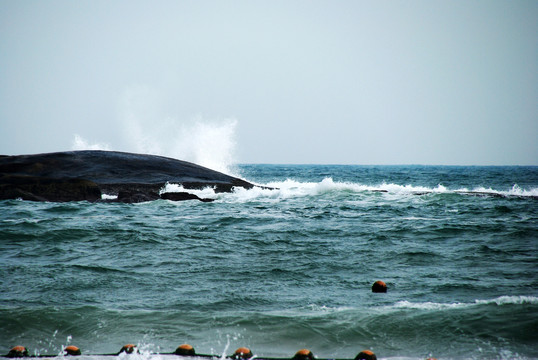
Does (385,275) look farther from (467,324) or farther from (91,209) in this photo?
(91,209)

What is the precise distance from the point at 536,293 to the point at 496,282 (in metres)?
0.75

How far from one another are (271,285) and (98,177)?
674 inches

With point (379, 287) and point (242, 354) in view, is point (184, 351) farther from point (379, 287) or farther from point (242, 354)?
point (379, 287)

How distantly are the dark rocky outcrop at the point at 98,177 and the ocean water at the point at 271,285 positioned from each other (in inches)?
167

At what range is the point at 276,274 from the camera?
308 inches

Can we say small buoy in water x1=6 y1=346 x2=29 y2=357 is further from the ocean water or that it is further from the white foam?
the white foam

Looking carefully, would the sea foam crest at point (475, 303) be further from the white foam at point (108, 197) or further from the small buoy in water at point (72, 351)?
the white foam at point (108, 197)

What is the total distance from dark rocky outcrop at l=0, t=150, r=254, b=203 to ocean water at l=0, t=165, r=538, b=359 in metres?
4.25

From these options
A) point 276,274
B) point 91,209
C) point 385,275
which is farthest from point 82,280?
point 91,209

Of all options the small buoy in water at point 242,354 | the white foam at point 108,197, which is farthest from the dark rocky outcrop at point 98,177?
the small buoy in water at point 242,354

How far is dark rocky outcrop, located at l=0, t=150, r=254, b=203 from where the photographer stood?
1920 centimetres

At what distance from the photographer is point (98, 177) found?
21.9 metres

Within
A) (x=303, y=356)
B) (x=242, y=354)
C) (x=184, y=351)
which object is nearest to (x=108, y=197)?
(x=184, y=351)

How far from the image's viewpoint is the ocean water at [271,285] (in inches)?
193
